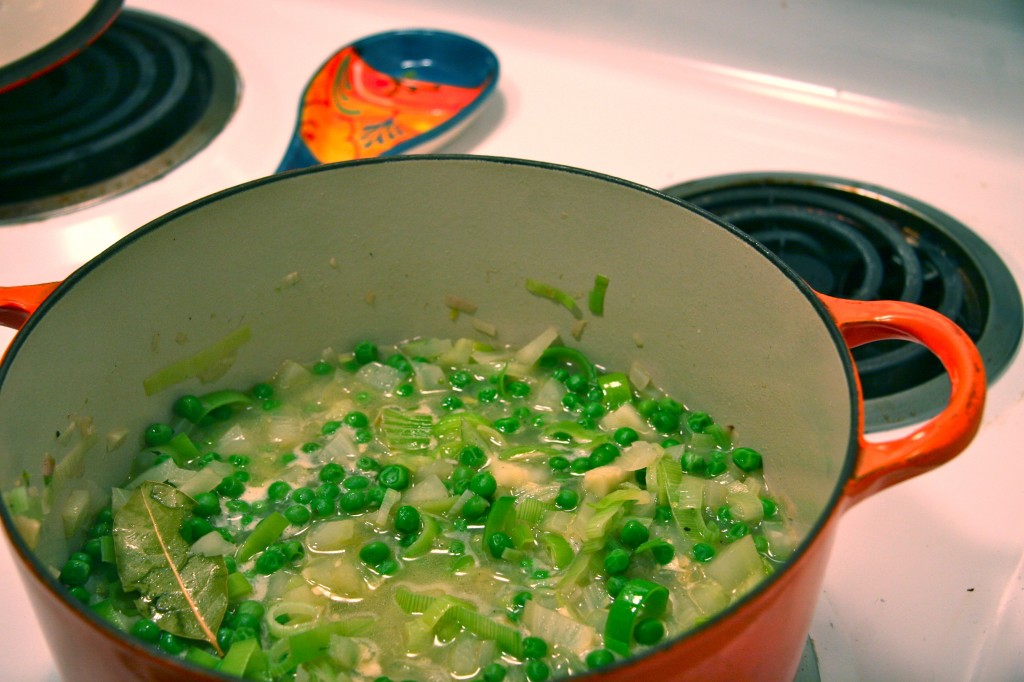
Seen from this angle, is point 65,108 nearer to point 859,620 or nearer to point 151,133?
point 151,133

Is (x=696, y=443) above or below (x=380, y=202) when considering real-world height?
below

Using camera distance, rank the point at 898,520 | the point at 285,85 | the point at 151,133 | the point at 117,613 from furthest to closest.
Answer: the point at 285,85 → the point at 151,133 → the point at 898,520 → the point at 117,613

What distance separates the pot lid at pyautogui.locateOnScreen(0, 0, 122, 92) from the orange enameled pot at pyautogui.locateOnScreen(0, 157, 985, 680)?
563 mm

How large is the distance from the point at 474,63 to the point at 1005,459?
1018 millimetres

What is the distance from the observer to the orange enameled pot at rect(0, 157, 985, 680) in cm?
72

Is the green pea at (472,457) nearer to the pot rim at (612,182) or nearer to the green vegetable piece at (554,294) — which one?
the green vegetable piece at (554,294)

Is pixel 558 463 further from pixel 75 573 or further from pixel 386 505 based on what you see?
pixel 75 573

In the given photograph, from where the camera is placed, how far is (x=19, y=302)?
0.82 metres

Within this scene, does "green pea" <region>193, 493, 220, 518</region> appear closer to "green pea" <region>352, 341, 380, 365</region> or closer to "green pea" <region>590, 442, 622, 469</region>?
"green pea" <region>352, 341, 380, 365</region>

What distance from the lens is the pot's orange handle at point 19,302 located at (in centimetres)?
82

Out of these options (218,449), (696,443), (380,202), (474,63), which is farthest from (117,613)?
(474,63)

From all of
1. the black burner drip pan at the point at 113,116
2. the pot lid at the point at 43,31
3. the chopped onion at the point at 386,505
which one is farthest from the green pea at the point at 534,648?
the pot lid at the point at 43,31

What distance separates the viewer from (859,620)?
91 centimetres

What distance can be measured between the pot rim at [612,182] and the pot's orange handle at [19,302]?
0.05 feet
